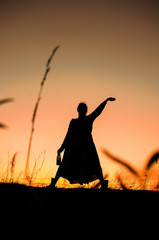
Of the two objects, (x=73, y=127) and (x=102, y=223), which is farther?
(x=73, y=127)

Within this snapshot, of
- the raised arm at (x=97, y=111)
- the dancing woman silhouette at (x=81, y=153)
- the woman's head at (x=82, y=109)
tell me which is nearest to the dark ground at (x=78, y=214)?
the dancing woman silhouette at (x=81, y=153)

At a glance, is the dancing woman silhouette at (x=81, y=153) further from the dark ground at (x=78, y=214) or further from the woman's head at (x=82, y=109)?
the dark ground at (x=78, y=214)

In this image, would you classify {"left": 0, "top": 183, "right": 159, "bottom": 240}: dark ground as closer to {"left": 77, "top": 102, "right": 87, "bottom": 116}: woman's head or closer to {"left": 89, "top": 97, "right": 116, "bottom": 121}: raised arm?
{"left": 89, "top": 97, "right": 116, "bottom": 121}: raised arm

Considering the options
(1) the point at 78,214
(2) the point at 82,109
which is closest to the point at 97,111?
(2) the point at 82,109

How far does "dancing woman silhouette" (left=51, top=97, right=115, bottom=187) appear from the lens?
4398 millimetres

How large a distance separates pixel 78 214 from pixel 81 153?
1.58 m

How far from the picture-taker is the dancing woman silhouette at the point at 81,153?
440 cm

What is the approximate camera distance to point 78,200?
12.2ft

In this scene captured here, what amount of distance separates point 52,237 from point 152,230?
1.04 m

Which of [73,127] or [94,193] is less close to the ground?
[73,127]

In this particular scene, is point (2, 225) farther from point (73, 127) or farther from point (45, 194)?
point (73, 127)

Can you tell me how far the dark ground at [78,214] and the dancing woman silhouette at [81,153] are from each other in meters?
0.38

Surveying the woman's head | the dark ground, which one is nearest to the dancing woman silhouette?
the woman's head

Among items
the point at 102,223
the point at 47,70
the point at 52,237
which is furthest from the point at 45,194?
the point at 47,70
